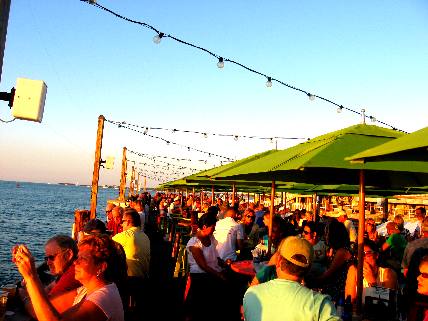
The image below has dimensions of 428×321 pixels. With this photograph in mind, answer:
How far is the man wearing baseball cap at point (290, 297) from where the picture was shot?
8.67 ft

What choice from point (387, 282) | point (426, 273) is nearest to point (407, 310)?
point (426, 273)

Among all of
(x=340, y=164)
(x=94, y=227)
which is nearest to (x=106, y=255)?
(x=340, y=164)

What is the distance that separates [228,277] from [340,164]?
249 centimetres

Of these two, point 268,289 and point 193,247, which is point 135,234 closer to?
point 193,247

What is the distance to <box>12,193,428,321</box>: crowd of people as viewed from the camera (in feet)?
8.87

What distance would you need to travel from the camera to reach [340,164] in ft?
16.2

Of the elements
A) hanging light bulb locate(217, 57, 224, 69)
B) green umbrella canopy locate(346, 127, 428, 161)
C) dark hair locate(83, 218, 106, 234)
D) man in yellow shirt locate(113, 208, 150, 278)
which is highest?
hanging light bulb locate(217, 57, 224, 69)

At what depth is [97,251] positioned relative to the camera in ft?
9.63

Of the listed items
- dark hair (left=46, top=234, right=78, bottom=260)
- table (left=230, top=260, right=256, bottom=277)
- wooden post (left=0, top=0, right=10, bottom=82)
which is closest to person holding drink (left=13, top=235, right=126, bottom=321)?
dark hair (left=46, top=234, right=78, bottom=260)

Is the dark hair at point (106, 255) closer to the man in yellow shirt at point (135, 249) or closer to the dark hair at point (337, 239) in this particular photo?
the man in yellow shirt at point (135, 249)

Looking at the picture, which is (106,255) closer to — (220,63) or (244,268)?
(244,268)

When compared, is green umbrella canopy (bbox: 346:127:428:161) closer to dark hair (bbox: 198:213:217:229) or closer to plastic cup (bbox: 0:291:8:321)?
dark hair (bbox: 198:213:217:229)

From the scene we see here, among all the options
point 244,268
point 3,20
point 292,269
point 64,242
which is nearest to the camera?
point 292,269

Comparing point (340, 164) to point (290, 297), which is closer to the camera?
point (290, 297)
